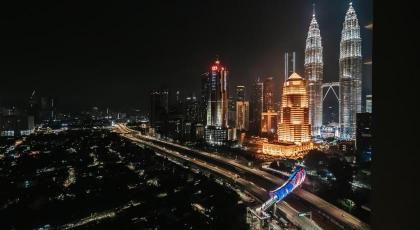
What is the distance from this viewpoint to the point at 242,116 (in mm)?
24234

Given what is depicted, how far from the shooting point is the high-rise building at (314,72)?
69.8 feet

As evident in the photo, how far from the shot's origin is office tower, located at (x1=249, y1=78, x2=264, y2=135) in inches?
967

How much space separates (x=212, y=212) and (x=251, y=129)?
19.0m

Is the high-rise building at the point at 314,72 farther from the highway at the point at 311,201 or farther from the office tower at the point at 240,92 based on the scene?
the highway at the point at 311,201

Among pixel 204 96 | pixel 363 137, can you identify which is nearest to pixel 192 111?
pixel 204 96

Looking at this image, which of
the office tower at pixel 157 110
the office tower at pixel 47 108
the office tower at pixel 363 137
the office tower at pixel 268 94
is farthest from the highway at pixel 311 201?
the office tower at pixel 47 108

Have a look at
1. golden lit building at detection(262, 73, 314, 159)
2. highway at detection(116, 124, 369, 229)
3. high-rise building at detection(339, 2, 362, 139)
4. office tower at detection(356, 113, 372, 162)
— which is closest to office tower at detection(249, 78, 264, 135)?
high-rise building at detection(339, 2, 362, 139)

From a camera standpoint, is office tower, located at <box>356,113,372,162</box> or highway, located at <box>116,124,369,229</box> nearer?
highway, located at <box>116,124,369,229</box>

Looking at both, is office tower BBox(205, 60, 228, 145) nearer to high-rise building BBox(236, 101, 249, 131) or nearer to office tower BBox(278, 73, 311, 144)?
high-rise building BBox(236, 101, 249, 131)

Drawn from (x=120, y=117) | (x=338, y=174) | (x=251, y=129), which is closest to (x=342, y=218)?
(x=338, y=174)

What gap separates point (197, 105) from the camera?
25.6 metres

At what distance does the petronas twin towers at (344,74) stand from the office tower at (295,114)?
341 centimetres

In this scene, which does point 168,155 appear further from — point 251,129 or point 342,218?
point 251,129

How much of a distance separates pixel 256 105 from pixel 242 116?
2.42m
